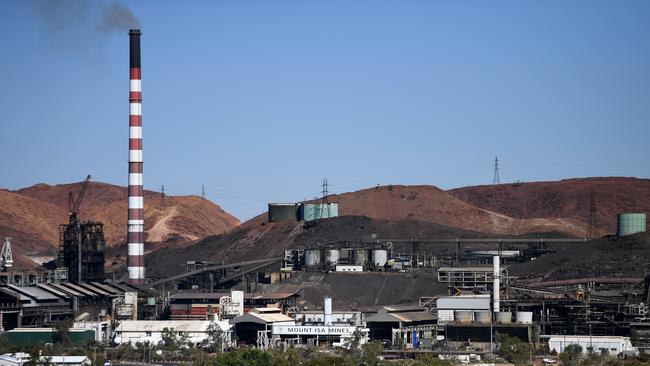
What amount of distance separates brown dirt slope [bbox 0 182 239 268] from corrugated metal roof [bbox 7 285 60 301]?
65.6 m

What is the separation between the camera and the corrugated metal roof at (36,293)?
9381cm

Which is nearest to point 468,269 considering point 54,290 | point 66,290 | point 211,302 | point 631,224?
point 211,302

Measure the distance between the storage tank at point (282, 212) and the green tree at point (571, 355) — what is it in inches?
2459

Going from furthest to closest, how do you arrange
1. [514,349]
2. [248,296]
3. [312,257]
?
[312,257], [248,296], [514,349]

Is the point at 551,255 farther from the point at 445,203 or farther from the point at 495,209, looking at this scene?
the point at 495,209

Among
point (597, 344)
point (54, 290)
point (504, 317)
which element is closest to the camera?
point (597, 344)

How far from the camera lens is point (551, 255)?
114 m

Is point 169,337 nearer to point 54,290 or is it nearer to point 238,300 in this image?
point 238,300

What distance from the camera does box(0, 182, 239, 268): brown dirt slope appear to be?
6713 inches

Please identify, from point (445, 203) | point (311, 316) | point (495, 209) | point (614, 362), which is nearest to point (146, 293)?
point (311, 316)

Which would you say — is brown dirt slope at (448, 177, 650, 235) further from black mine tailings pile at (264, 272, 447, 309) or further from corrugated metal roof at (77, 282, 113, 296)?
corrugated metal roof at (77, 282, 113, 296)

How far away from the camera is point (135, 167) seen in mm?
104500

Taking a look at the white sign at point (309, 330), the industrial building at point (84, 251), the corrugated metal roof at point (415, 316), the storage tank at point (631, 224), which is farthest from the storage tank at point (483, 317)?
the storage tank at point (631, 224)

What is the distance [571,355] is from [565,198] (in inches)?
4225
